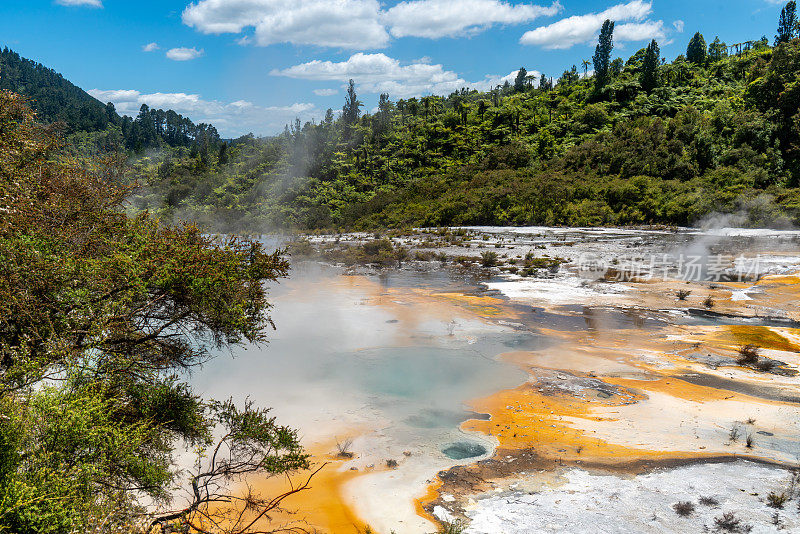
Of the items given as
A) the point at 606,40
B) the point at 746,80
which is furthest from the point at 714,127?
the point at 606,40

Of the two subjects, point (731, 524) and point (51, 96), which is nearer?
point (731, 524)

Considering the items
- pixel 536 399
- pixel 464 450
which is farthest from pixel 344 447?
pixel 536 399

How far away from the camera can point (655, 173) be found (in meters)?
42.0

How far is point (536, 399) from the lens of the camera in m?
9.48

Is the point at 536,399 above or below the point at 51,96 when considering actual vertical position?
below

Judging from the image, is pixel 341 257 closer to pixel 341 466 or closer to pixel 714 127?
pixel 341 466

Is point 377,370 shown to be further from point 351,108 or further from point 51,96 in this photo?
point 51,96

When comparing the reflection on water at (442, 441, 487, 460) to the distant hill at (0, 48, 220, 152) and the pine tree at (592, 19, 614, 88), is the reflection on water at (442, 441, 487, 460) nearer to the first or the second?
the pine tree at (592, 19, 614, 88)

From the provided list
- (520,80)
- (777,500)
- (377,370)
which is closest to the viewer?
(777,500)

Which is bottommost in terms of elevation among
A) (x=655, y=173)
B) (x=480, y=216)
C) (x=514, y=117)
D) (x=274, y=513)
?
(x=274, y=513)

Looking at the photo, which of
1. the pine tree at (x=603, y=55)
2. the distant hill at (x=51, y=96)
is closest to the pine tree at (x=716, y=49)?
the pine tree at (x=603, y=55)

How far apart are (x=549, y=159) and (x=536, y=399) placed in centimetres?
4623

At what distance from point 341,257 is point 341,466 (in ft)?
80.6

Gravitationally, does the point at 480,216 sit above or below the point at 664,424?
above
